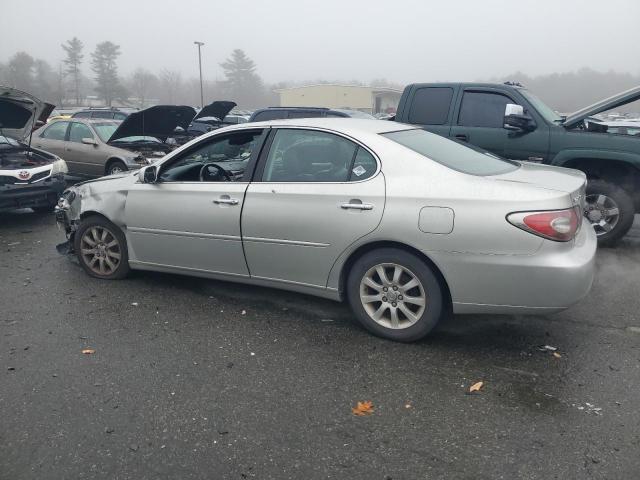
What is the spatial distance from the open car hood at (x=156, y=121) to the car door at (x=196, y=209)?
4215 millimetres

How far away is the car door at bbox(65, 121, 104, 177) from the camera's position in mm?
10344

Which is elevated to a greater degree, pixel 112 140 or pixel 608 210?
pixel 112 140

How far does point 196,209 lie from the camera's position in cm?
425

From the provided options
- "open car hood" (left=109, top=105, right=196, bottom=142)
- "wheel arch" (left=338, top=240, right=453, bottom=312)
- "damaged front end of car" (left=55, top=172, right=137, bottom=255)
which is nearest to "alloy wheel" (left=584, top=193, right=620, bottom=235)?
"wheel arch" (left=338, top=240, right=453, bottom=312)

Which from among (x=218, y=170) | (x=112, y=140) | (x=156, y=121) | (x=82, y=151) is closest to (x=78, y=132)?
(x=82, y=151)

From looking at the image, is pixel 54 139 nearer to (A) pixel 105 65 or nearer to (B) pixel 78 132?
(B) pixel 78 132

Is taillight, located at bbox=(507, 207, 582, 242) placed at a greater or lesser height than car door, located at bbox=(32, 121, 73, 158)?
lesser

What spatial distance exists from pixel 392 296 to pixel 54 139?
391 inches

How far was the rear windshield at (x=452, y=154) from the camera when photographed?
369 centimetres

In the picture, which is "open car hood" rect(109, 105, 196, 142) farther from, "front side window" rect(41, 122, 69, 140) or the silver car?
the silver car

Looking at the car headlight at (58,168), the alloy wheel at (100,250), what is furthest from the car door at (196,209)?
the car headlight at (58,168)

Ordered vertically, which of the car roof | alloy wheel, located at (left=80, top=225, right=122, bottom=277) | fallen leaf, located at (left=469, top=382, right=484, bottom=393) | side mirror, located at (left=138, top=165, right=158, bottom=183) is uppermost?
the car roof

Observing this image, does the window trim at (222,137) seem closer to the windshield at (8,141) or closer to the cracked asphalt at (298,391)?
the cracked asphalt at (298,391)

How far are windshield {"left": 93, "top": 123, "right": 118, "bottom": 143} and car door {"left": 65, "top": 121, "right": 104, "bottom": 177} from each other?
0.41 feet
